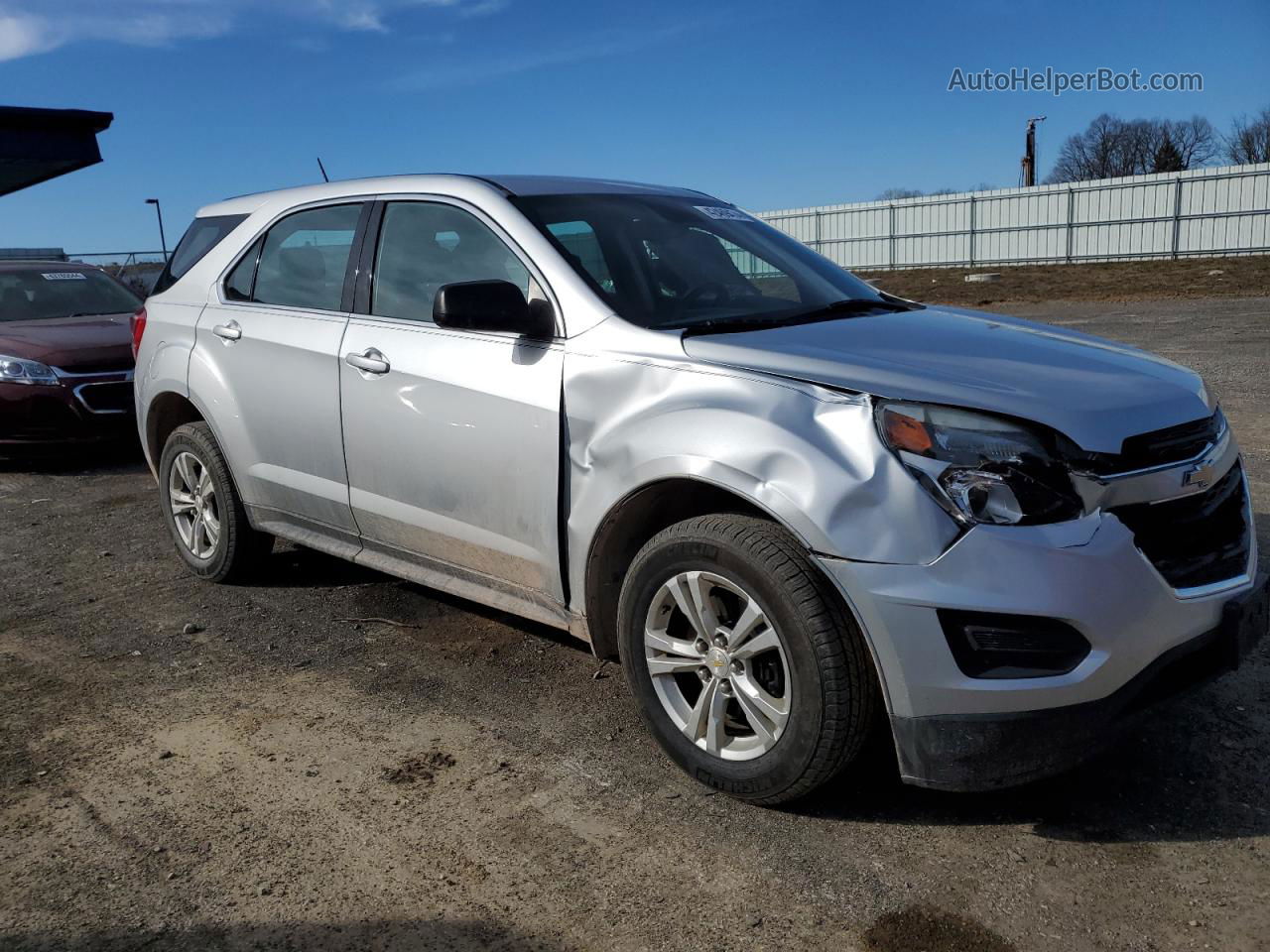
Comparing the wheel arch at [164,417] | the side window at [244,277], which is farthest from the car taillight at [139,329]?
the side window at [244,277]

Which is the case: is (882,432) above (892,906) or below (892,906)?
above

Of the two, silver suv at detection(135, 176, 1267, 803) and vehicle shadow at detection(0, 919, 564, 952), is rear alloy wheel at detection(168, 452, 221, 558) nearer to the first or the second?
silver suv at detection(135, 176, 1267, 803)

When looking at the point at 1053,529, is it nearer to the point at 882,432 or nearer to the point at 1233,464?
the point at 882,432

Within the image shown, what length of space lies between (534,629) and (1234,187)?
35.5 m

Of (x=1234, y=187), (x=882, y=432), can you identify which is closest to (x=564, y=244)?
(x=882, y=432)

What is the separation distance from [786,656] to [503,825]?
915mm

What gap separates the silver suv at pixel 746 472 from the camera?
2686mm

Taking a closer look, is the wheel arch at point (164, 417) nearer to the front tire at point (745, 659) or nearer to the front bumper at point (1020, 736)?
the front tire at point (745, 659)

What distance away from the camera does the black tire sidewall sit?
2859 mm

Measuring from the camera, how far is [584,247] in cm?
386

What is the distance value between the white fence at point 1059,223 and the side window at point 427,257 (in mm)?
35333

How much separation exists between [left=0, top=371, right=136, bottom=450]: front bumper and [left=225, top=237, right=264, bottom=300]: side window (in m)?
4.00

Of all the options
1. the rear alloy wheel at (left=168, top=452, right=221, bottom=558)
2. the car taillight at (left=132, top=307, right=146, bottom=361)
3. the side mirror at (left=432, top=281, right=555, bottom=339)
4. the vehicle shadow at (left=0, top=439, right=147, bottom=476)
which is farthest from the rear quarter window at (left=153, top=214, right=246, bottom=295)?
the vehicle shadow at (left=0, top=439, right=147, bottom=476)

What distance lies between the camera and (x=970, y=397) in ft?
9.16
